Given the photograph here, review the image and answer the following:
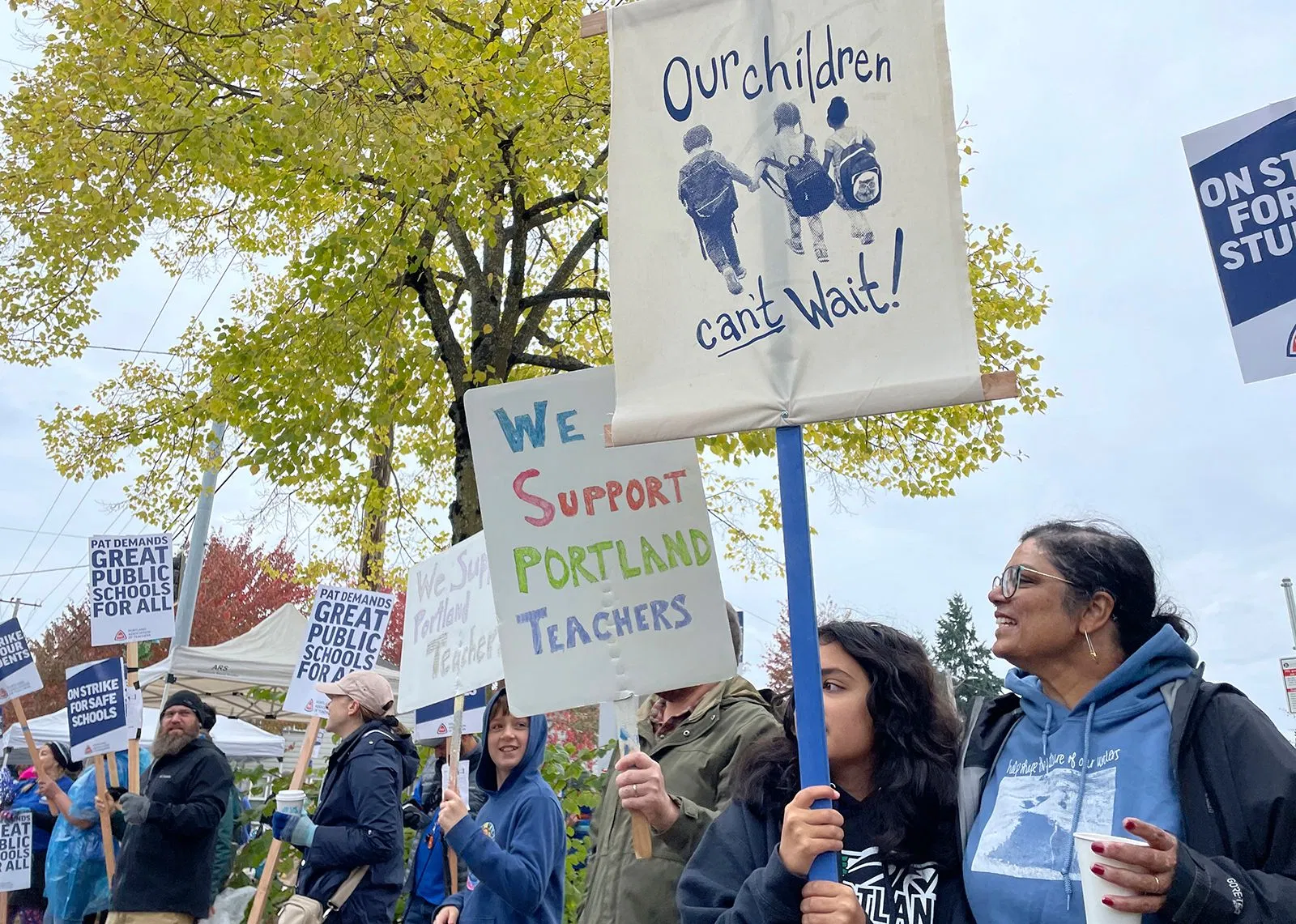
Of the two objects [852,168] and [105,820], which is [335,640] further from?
[852,168]

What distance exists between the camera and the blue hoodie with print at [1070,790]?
202cm

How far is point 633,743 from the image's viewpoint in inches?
113

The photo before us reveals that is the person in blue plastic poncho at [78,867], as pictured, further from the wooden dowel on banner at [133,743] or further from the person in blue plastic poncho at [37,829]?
the person in blue plastic poncho at [37,829]

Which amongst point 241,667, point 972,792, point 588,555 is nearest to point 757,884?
point 972,792

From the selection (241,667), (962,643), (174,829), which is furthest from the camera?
(962,643)

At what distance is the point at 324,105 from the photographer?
24.0ft

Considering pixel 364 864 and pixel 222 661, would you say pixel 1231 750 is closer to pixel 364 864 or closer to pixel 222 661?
pixel 364 864

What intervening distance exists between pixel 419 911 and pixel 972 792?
344cm

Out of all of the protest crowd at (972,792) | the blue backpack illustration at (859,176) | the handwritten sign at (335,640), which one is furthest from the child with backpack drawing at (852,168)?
the handwritten sign at (335,640)

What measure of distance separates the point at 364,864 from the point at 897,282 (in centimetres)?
352

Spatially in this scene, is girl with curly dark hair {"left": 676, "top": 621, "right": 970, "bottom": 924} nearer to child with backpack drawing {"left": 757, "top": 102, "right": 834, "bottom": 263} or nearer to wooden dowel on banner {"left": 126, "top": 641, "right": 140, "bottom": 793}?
child with backpack drawing {"left": 757, "top": 102, "right": 834, "bottom": 263}

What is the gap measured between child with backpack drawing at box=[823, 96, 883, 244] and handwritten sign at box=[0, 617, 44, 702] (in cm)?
724

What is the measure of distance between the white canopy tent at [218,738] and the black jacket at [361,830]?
8.07 metres

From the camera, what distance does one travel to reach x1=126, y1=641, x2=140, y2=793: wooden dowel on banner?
6.61 meters
